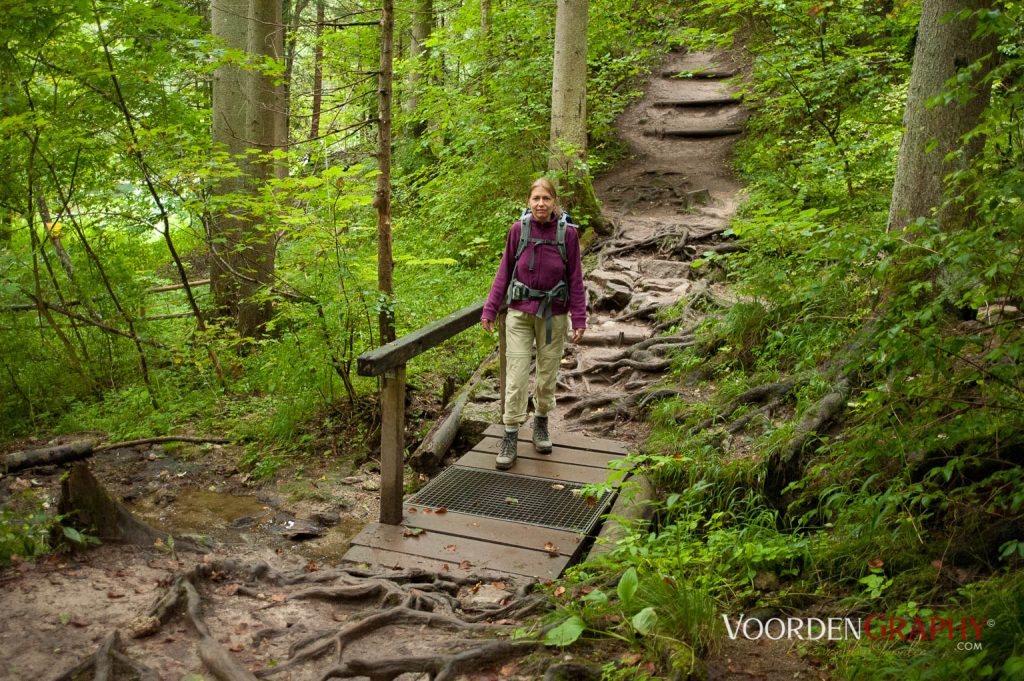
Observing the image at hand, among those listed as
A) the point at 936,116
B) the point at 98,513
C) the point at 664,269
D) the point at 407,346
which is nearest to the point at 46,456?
the point at 98,513

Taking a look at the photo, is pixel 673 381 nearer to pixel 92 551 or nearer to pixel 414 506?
pixel 414 506

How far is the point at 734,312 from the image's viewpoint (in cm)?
806

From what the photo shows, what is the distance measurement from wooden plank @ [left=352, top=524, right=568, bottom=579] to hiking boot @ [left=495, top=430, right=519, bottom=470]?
118 cm

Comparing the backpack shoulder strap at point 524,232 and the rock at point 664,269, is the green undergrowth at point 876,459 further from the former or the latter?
the rock at point 664,269

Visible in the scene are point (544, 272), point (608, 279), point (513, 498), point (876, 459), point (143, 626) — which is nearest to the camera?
point (143, 626)

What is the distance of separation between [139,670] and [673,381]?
18.6 feet

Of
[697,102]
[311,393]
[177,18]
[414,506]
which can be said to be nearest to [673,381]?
[414,506]

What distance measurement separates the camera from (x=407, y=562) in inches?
214

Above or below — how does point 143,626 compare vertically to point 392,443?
below

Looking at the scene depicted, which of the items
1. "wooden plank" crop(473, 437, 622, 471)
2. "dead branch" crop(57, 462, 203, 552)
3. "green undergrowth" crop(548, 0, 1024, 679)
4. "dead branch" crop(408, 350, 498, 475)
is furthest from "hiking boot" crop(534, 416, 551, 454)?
"dead branch" crop(57, 462, 203, 552)

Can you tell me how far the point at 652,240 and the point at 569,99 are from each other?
264 centimetres

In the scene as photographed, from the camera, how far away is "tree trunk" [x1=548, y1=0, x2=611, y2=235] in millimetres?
12180

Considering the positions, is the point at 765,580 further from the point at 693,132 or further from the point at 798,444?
the point at 693,132

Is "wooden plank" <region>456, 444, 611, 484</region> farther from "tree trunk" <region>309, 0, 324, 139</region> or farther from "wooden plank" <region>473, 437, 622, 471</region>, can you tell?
"tree trunk" <region>309, 0, 324, 139</region>
